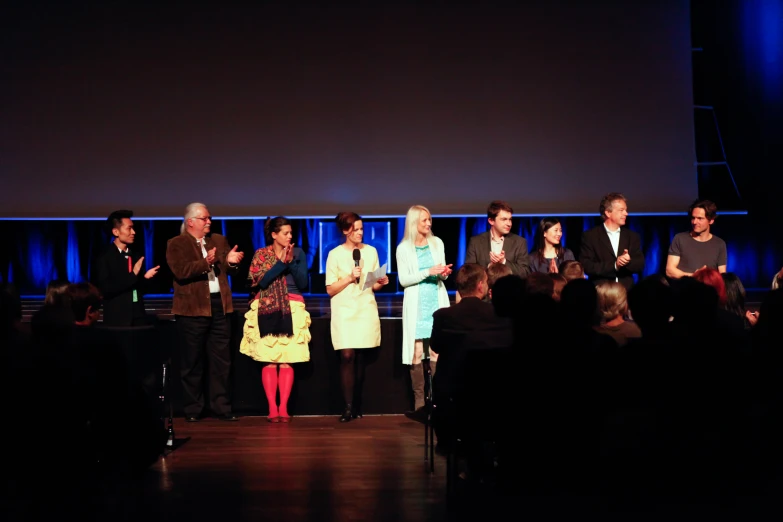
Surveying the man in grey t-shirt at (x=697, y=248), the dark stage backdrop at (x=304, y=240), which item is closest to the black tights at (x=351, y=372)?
the man in grey t-shirt at (x=697, y=248)

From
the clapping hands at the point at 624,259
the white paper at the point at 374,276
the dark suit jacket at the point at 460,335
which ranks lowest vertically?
the dark suit jacket at the point at 460,335

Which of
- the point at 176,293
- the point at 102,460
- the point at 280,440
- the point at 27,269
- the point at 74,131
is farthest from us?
the point at 27,269

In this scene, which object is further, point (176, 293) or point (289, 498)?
point (176, 293)

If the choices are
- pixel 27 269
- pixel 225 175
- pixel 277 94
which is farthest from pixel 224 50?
pixel 27 269

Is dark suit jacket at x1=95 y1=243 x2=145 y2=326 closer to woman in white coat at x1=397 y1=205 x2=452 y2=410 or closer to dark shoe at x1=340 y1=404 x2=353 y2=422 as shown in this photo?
dark shoe at x1=340 y1=404 x2=353 y2=422

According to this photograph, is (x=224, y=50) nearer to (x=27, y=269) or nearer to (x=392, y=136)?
(x=392, y=136)

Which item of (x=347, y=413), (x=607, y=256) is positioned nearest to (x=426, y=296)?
(x=347, y=413)

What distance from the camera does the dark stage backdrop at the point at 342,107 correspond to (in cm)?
842

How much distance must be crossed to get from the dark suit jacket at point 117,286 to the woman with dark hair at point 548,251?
110 inches

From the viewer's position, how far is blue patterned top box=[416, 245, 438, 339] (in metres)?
5.88

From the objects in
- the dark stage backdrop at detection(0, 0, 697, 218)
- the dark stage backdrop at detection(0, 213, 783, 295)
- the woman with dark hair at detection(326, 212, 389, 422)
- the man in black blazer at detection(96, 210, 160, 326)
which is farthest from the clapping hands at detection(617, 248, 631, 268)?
the man in black blazer at detection(96, 210, 160, 326)

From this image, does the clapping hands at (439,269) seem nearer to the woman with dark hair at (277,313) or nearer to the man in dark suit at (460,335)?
the woman with dark hair at (277,313)

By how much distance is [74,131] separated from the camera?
8.41 metres

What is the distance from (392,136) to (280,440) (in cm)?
400
